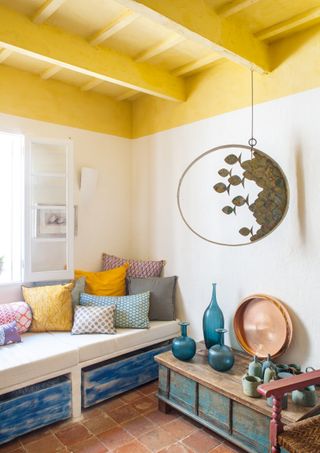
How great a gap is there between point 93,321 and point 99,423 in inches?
28.9

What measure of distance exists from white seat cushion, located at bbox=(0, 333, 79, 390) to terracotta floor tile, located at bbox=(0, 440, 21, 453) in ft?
1.28

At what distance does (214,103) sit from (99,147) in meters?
1.26

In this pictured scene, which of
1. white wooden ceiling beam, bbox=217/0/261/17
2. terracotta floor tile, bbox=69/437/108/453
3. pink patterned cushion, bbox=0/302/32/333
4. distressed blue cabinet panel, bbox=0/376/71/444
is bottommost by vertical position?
terracotta floor tile, bbox=69/437/108/453

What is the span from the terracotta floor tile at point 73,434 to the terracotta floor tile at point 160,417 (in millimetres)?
475

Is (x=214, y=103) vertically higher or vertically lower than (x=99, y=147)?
higher

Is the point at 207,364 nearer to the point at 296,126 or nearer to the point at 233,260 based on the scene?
the point at 233,260

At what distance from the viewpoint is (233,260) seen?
9.37 feet

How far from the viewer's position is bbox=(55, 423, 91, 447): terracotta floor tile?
7.39ft

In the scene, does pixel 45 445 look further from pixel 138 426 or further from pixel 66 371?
pixel 138 426

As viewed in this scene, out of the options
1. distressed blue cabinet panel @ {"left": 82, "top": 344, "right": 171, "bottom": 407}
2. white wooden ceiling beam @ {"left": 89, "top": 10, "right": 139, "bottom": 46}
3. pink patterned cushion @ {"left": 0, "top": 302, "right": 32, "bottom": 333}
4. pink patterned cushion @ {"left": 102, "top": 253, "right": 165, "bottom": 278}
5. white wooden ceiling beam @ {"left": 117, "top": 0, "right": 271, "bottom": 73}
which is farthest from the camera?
pink patterned cushion @ {"left": 102, "top": 253, "right": 165, "bottom": 278}

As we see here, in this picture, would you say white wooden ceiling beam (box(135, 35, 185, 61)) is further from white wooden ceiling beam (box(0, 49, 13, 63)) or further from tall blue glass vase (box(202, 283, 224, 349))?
tall blue glass vase (box(202, 283, 224, 349))

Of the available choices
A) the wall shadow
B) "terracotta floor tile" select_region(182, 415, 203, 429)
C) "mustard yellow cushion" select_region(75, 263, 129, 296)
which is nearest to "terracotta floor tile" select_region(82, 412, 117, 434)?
"terracotta floor tile" select_region(182, 415, 203, 429)

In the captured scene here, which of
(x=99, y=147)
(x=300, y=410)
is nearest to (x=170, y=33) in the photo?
(x=99, y=147)

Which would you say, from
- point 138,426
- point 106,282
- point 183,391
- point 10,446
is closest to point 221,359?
point 183,391
